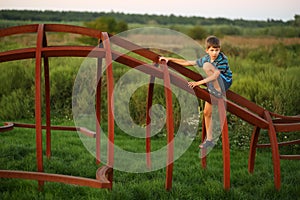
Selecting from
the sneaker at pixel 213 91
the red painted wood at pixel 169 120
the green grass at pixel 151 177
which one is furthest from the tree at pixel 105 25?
the red painted wood at pixel 169 120

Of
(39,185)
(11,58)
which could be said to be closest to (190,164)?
(39,185)

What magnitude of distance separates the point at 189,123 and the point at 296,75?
2710mm

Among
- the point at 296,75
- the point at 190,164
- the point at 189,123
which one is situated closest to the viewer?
the point at 190,164

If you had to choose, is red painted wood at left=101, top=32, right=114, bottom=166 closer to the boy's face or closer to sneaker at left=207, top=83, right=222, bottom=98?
sneaker at left=207, top=83, right=222, bottom=98

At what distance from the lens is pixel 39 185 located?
3818mm

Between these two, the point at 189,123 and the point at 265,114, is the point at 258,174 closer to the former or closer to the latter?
the point at 265,114

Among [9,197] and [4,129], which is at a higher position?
[4,129]

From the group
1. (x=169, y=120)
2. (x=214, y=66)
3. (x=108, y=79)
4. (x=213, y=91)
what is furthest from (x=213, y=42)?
(x=108, y=79)

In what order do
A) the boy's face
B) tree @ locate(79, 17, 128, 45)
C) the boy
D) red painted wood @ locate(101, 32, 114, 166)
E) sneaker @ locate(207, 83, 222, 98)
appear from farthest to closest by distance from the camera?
tree @ locate(79, 17, 128, 45) < the boy's face < the boy < sneaker @ locate(207, 83, 222, 98) < red painted wood @ locate(101, 32, 114, 166)

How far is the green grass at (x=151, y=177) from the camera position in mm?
3771

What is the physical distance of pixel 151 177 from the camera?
454cm

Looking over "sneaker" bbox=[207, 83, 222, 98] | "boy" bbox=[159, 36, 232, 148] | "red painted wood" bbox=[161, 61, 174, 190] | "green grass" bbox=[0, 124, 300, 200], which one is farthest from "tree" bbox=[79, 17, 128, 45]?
"red painted wood" bbox=[161, 61, 174, 190]

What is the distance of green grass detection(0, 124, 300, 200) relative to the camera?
377cm

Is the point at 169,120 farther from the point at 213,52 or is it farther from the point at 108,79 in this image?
the point at 213,52
